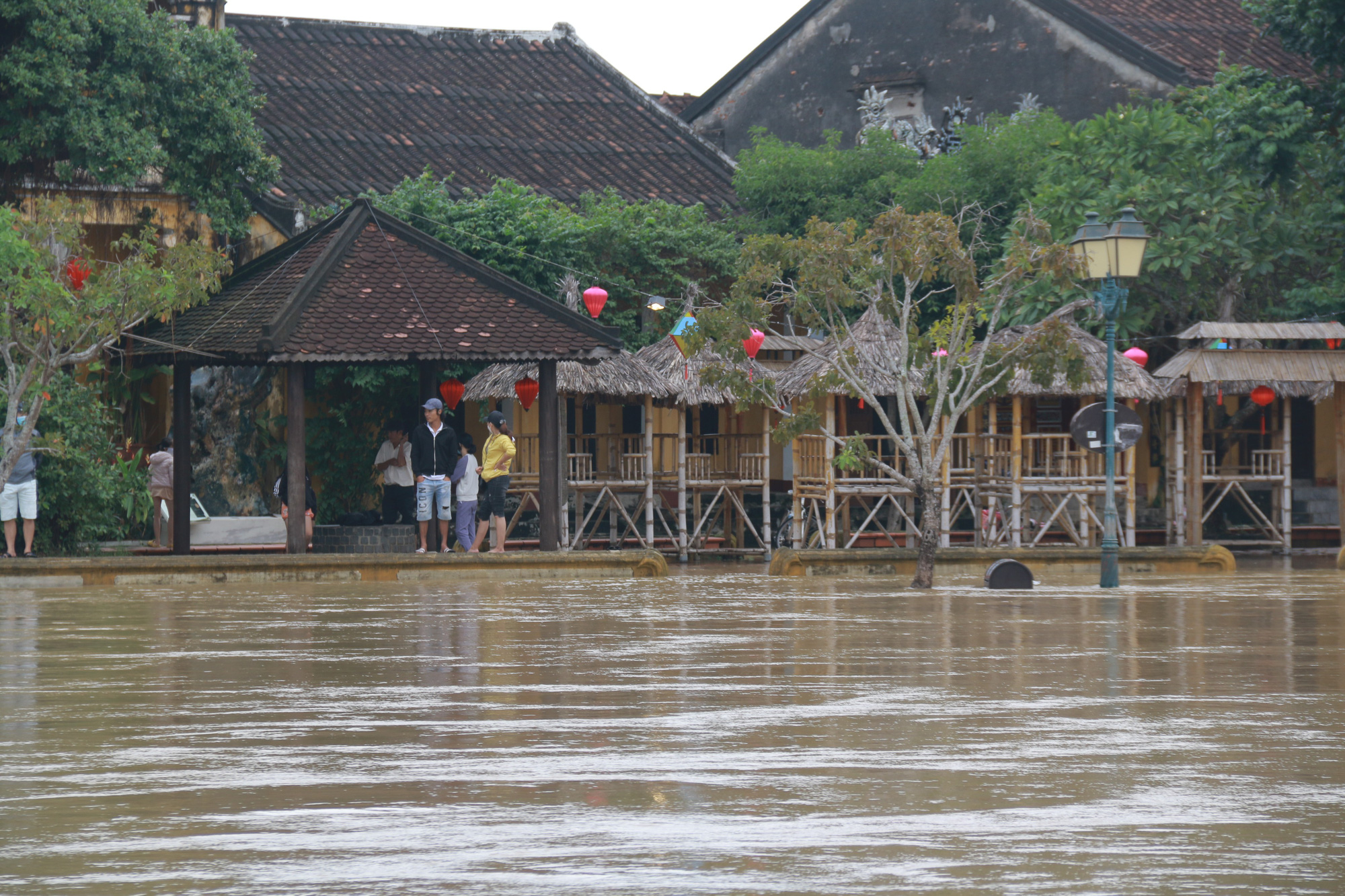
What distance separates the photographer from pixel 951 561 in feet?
63.7

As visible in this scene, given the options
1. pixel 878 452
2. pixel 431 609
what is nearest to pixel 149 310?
pixel 431 609

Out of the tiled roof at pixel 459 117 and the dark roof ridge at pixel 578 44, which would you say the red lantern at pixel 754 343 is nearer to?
the tiled roof at pixel 459 117

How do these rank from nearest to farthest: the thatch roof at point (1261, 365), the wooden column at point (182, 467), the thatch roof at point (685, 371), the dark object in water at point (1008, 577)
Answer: the dark object in water at point (1008, 577) < the wooden column at point (182, 467) < the thatch roof at point (1261, 365) < the thatch roof at point (685, 371)

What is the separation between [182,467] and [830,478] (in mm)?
7887

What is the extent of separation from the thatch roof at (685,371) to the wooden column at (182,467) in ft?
20.6

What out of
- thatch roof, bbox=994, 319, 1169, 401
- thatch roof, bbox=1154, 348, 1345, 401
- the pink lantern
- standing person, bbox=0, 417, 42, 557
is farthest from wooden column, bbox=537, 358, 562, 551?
the pink lantern

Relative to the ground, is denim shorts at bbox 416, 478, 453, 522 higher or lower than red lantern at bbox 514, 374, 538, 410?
lower

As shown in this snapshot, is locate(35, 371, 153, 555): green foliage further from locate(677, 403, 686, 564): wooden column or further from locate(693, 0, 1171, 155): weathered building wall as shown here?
locate(693, 0, 1171, 155): weathered building wall

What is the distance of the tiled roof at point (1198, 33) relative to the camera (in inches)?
1148

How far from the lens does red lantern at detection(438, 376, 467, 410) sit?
23734mm

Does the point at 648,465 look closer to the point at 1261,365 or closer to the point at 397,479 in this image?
the point at 397,479

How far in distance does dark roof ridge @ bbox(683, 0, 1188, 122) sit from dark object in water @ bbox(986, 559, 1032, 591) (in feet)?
44.5

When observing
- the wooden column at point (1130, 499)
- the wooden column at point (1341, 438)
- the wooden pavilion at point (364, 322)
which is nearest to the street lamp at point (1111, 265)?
the wooden pavilion at point (364, 322)

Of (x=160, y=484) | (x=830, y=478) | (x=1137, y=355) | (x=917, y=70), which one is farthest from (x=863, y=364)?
(x=917, y=70)
